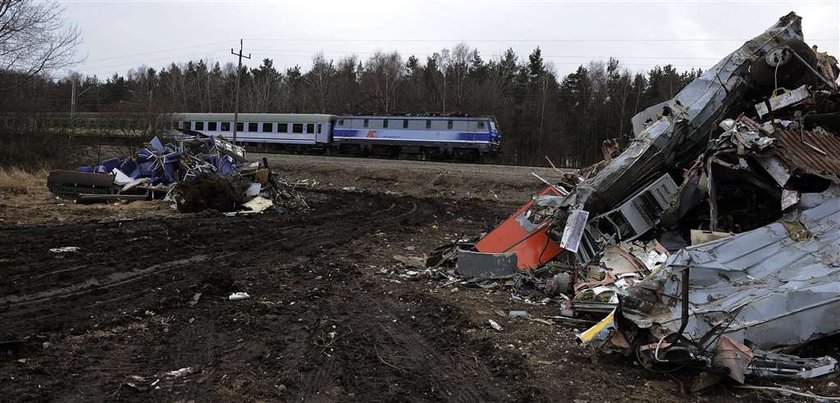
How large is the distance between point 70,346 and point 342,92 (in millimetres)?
56600

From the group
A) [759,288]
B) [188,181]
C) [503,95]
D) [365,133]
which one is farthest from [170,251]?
[503,95]

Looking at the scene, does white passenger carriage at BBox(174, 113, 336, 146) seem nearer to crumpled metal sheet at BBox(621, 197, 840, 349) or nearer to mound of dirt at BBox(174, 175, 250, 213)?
mound of dirt at BBox(174, 175, 250, 213)

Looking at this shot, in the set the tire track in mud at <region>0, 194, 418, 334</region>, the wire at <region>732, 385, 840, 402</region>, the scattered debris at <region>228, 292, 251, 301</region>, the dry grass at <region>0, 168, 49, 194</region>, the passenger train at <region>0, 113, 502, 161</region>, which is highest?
the passenger train at <region>0, 113, 502, 161</region>

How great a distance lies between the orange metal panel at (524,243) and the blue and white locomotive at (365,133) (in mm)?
22639

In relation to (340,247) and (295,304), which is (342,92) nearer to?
(340,247)

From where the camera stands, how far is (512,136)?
5153 centimetres

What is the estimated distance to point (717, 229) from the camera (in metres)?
7.11

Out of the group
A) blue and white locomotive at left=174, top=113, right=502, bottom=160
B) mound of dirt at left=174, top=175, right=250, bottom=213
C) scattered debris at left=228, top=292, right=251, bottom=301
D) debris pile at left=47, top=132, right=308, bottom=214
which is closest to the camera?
scattered debris at left=228, top=292, right=251, bottom=301

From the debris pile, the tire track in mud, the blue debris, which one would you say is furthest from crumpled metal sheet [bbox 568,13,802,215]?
the blue debris

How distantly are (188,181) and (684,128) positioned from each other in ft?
38.9

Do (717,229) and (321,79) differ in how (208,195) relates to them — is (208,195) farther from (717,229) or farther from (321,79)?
(321,79)

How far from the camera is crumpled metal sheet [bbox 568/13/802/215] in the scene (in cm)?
845

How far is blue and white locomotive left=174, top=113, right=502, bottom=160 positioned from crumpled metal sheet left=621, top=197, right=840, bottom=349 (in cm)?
2539

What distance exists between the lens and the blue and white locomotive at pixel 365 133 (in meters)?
31.4
